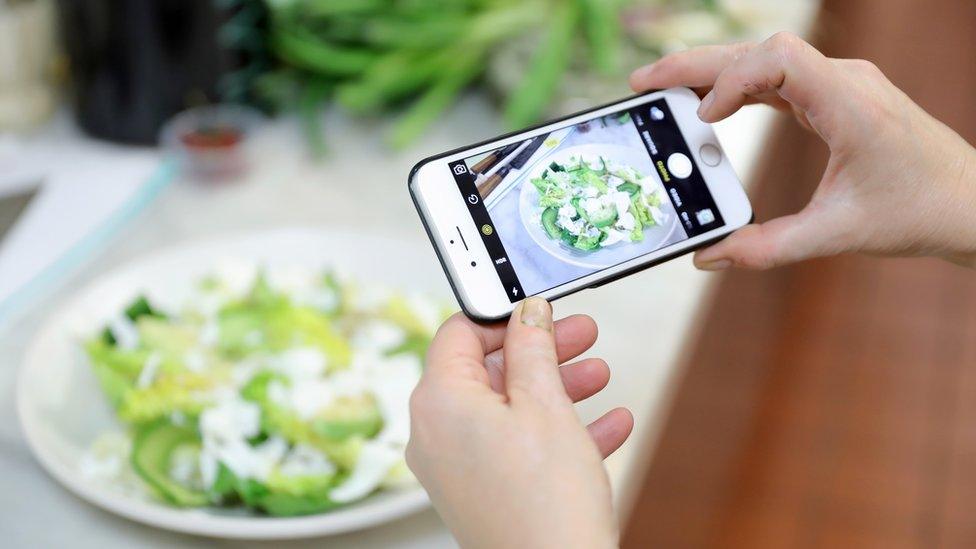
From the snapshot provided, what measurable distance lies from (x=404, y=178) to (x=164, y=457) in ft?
1.67

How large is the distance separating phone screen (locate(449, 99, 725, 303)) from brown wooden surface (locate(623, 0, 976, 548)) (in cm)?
66

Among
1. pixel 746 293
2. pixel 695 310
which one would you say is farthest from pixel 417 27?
pixel 746 293

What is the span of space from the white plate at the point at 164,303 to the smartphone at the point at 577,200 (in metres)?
0.18

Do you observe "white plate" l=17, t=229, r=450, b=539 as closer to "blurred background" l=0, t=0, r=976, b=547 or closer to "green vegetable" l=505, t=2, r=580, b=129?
"blurred background" l=0, t=0, r=976, b=547

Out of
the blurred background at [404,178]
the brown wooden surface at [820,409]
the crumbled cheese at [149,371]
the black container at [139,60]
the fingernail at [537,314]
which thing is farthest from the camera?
the brown wooden surface at [820,409]

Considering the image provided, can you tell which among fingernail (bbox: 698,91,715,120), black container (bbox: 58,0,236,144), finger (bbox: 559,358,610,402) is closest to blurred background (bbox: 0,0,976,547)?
black container (bbox: 58,0,236,144)

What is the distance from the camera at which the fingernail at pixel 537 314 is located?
529mm

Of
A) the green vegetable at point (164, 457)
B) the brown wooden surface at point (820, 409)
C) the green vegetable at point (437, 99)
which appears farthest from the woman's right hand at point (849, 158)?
the brown wooden surface at point (820, 409)

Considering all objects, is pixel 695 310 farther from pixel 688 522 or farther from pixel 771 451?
pixel 771 451

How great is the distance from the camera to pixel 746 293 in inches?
78.4

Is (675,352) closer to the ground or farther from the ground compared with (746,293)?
farther from the ground

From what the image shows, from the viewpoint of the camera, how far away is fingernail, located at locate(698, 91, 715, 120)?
24.5 inches

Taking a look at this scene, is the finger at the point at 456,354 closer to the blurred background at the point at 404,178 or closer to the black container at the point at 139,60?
the blurred background at the point at 404,178

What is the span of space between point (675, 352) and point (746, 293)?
3.92ft
